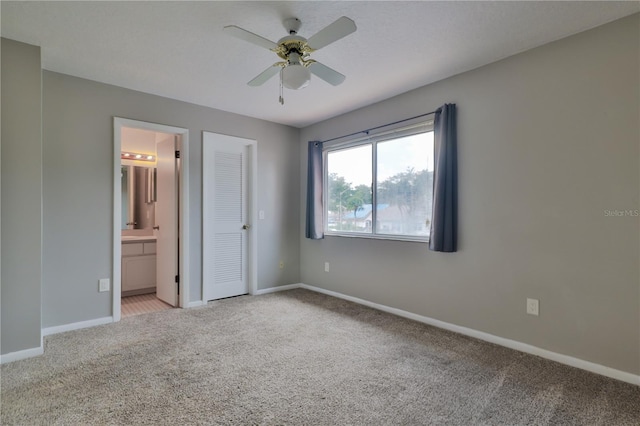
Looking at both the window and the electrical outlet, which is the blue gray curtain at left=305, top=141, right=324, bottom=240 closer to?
the window

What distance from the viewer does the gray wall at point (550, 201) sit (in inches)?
86.7

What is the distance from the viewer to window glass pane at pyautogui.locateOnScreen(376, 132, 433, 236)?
3404 millimetres

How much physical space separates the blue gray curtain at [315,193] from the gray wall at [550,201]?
5.00 ft

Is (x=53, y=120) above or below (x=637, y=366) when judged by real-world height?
above

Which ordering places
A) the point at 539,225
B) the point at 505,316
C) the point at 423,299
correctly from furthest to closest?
1. the point at 423,299
2. the point at 505,316
3. the point at 539,225

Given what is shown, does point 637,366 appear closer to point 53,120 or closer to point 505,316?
point 505,316

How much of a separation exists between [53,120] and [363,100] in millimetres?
3137

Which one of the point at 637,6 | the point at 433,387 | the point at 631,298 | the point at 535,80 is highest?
the point at 637,6

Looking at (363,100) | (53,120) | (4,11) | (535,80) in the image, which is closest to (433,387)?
(535,80)

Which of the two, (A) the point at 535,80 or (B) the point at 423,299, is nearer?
(A) the point at 535,80

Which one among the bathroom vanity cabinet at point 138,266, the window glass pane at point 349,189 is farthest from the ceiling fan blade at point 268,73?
the bathroom vanity cabinet at point 138,266

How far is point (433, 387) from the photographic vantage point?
2090 mm

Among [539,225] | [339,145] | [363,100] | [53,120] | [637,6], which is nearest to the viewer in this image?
[637,6]

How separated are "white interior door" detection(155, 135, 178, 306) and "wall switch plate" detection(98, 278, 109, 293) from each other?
2.52 ft
